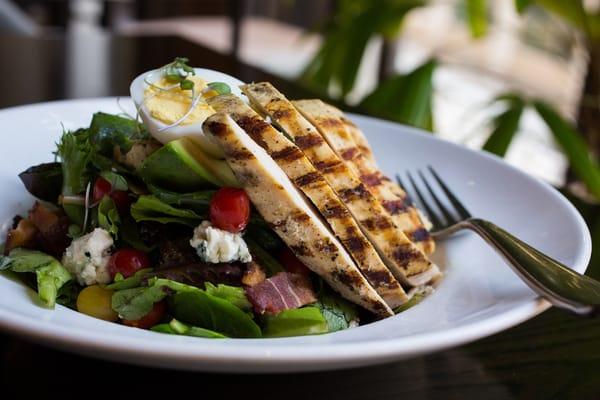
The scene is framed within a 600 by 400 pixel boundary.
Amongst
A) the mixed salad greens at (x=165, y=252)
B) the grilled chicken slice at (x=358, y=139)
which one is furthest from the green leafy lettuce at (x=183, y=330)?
the grilled chicken slice at (x=358, y=139)

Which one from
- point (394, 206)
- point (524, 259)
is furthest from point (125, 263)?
point (524, 259)

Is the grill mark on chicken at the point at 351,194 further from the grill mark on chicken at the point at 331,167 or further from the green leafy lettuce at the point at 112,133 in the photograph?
the green leafy lettuce at the point at 112,133

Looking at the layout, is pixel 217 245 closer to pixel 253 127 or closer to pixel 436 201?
pixel 253 127

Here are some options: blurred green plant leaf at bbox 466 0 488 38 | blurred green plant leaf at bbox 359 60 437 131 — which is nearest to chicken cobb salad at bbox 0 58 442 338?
blurred green plant leaf at bbox 359 60 437 131

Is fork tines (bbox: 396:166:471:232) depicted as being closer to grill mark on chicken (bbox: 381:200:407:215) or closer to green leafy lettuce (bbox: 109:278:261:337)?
grill mark on chicken (bbox: 381:200:407:215)

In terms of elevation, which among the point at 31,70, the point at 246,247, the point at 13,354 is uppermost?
the point at 246,247

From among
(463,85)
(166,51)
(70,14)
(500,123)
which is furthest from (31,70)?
(463,85)

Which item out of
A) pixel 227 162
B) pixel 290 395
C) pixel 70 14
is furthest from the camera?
pixel 70 14

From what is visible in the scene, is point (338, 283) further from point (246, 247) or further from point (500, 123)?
point (500, 123)
